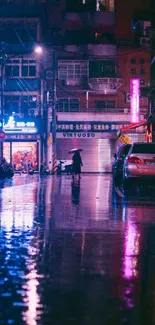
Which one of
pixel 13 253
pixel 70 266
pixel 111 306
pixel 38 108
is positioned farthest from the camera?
pixel 38 108

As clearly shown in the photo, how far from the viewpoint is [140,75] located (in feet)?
224

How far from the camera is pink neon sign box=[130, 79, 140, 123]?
62.6m

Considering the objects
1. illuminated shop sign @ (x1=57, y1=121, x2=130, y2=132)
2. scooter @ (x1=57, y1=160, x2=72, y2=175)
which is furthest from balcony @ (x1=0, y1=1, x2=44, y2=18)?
scooter @ (x1=57, y1=160, x2=72, y2=175)

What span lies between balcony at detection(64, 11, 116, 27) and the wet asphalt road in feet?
176

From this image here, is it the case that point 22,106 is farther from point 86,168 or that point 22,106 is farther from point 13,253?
point 13,253

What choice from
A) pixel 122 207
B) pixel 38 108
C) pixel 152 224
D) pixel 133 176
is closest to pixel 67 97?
pixel 38 108

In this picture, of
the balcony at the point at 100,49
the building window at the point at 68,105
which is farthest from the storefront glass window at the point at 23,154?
the balcony at the point at 100,49

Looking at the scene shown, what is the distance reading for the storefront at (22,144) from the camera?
65875 millimetres

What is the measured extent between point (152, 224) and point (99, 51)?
54.0 m

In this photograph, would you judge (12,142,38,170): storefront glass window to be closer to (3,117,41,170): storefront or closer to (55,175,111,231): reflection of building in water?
(3,117,41,170): storefront

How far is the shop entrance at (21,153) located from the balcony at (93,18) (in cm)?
1266

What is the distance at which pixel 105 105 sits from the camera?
68.4 metres

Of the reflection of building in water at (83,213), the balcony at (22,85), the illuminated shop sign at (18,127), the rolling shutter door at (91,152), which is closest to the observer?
the reflection of building in water at (83,213)

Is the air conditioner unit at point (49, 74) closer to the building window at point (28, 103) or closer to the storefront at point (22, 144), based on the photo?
the building window at point (28, 103)
